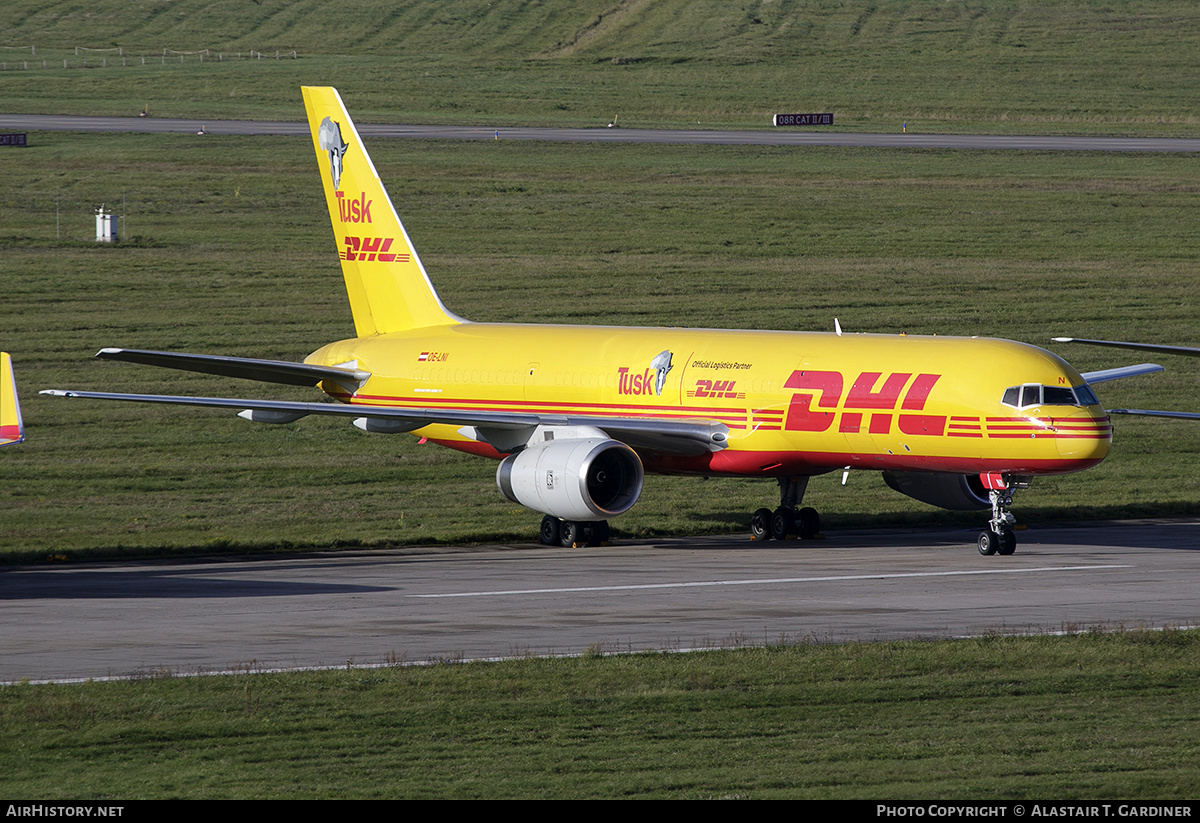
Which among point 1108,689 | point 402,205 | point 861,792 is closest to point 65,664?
point 861,792

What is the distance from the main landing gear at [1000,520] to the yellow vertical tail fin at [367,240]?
49.6 ft

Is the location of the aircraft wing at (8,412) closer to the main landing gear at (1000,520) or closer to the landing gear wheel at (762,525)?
the landing gear wheel at (762,525)

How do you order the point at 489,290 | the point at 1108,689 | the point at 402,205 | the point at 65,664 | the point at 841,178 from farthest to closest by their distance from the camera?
the point at 841,178 < the point at 402,205 < the point at 489,290 < the point at 65,664 < the point at 1108,689

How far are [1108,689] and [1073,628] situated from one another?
13.1ft

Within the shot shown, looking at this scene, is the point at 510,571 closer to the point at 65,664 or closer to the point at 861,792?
the point at 65,664

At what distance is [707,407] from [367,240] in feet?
38.5

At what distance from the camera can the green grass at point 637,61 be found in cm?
10738

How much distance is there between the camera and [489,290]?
64250 mm

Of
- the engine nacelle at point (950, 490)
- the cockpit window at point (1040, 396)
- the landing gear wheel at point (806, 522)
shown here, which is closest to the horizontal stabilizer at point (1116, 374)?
the engine nacelle at point (950, 490)

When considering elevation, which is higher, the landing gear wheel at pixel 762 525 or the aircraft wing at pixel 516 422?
the aircraft wing at pixel 516 422

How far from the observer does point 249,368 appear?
35.6 metres

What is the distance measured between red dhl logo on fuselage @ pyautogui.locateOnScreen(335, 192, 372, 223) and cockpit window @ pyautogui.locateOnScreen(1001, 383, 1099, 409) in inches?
712

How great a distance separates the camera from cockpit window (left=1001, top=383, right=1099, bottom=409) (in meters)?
31.3

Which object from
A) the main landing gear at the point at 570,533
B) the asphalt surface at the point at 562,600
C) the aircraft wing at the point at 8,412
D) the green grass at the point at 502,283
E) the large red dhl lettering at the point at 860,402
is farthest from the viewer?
the green grass at the point at 502,283
